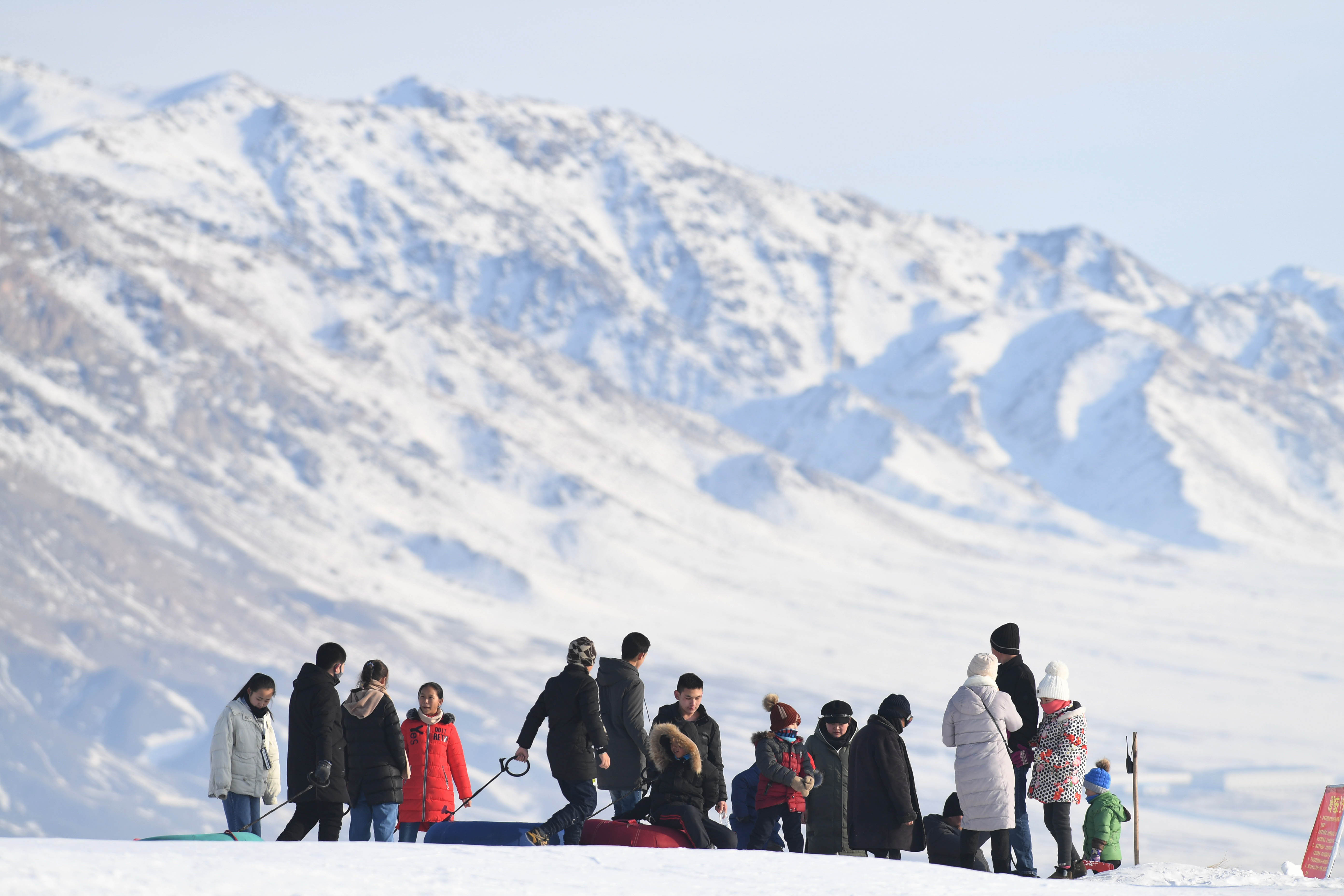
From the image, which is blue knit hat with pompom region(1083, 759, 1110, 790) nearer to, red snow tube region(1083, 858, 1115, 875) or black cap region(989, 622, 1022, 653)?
red snow tube region(1083, 858, 1115, 875)

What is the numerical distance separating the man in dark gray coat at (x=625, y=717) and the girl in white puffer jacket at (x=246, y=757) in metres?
2.97

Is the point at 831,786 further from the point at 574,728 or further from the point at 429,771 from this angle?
the point at 429,771

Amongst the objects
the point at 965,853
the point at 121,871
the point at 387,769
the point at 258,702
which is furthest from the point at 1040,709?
the point at 121,871

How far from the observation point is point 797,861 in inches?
557

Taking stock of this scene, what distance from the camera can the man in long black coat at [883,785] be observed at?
14.1 meters

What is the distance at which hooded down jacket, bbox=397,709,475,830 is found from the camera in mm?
15828

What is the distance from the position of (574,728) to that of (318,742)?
2250 mm

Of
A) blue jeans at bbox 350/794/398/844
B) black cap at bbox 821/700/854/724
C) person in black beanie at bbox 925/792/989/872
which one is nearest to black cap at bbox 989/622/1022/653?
black cap at bbox 821/700/854/724

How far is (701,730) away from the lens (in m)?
14.6

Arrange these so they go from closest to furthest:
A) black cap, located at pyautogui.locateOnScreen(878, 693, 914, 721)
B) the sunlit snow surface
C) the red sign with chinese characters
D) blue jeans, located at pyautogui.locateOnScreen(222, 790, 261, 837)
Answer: the sunlit snow surface
black cap, located at pyautogui.locateOnScreen(878, 693, 914, 721)
blue jeans, located at pyautogui.locateOnScreen(222, 790, 261, 837)
the red sign with chinese characters

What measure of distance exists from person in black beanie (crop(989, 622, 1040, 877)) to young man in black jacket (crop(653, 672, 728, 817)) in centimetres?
251

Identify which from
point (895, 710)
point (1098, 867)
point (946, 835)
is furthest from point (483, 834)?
point (1098, 867)

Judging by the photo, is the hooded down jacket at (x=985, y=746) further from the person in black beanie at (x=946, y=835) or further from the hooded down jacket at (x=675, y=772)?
the hooded down jacket at (x=675, y=772)

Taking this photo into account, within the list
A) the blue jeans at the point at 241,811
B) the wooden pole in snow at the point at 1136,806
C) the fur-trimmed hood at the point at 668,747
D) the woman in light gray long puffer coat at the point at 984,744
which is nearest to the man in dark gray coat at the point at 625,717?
the fur-trimmed hood at the point at 668,747
